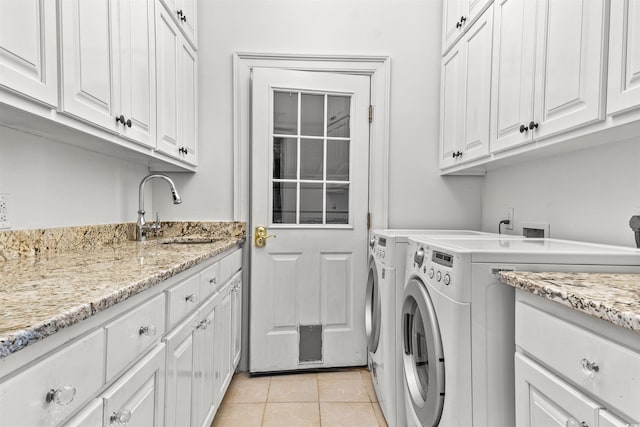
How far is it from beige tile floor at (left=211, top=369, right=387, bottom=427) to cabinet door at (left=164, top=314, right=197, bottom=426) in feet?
2.10

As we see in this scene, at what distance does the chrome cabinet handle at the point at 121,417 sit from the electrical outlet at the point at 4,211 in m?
0.84

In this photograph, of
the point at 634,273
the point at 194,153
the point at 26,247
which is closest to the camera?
the point at 634,273

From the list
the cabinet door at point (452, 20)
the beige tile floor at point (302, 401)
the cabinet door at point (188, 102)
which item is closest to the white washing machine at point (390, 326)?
the beige tile floor at point (302, 401)

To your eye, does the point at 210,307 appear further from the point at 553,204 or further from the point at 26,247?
the point at 553,204

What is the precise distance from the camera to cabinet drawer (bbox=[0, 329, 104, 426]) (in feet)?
1.68

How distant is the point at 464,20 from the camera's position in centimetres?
215

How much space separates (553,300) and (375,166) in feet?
5.80

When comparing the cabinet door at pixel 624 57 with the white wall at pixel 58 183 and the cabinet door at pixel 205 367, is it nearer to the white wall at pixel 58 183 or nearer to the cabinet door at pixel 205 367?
the cabinet door at pixel 205 367

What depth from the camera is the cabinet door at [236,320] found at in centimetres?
212

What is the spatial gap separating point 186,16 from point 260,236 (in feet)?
4.67

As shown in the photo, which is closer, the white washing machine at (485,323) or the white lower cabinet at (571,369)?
the white lower cabinet at (571,369)

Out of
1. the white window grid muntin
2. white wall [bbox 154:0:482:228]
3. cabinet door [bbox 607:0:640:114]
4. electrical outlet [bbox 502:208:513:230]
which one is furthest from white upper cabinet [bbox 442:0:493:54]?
electrical outlet [bbox 502:208:513:230]

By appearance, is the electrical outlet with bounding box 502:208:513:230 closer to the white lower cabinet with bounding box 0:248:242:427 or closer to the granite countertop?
the granite countertop

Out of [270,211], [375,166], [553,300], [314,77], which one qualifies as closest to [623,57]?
[553,300]
